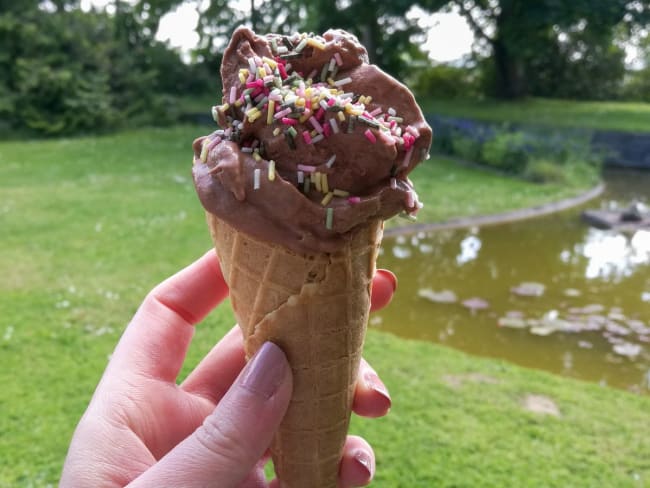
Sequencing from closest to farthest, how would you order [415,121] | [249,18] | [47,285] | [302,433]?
[415,121] → [302,433] → [47,285] → [249,18]

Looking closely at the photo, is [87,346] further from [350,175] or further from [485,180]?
[485,180]

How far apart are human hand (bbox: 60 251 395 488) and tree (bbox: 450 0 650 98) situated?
1610 cm

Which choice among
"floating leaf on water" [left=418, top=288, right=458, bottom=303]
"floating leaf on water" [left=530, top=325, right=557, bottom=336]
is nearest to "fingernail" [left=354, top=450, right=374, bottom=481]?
"floating leaf on water" [left=530, top=325, right=557, bottom=336]

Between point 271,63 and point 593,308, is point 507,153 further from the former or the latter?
point 271,63

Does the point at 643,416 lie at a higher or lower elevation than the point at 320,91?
lower

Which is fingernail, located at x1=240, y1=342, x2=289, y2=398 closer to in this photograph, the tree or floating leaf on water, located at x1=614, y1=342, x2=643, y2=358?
floating leaf on water, located at x1=614, y1=342, x2=643, y2=358

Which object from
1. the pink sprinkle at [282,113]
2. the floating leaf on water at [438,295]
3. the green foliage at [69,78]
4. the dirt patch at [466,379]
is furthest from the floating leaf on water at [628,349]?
the green foliage at [69,78]

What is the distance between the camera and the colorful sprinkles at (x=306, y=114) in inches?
66.6

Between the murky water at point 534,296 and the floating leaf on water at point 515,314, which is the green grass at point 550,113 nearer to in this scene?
the murky water at point 534,296

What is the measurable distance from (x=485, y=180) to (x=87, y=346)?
28.5ft

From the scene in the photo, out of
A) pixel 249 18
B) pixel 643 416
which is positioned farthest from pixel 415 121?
pixel 249 18

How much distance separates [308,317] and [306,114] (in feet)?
2.04

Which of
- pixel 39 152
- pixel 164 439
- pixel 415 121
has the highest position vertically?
pixel 415 121

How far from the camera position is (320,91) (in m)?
1.75
